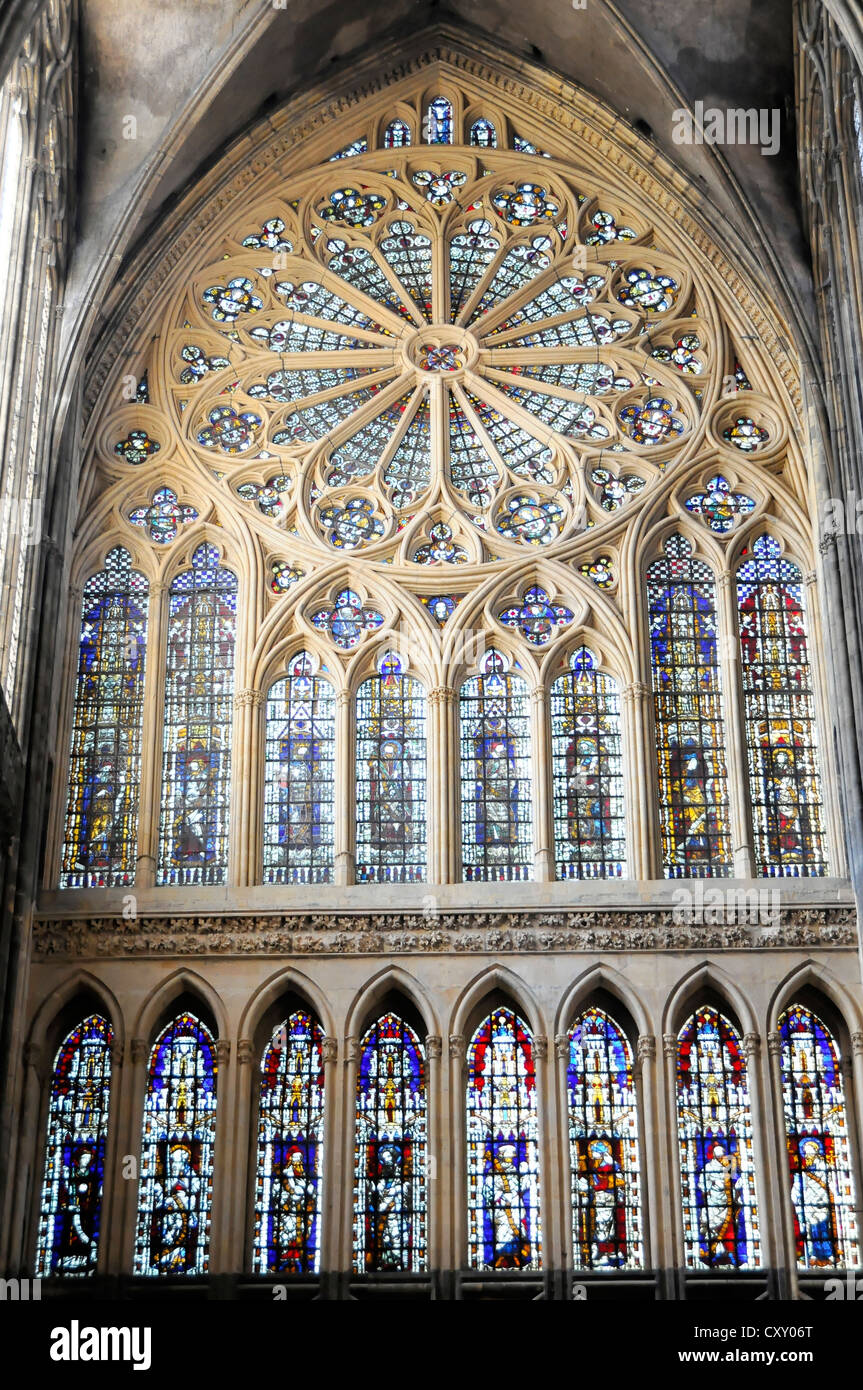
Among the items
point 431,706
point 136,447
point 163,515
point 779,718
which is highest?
point 136,447

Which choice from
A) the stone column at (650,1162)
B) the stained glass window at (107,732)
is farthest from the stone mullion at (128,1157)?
the stone column at (650,1162)

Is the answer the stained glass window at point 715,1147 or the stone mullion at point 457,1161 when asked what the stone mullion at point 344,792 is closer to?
the stone mullion at point 457,1161

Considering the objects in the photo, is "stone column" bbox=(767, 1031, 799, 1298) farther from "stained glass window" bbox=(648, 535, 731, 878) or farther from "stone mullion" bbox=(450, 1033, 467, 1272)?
"stone mullion" bbox=(450, 1033, 467, 1272)

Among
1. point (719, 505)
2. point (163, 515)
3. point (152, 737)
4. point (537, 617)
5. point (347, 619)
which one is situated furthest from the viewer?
point (163, 515)

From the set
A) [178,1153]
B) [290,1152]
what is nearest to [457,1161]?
[290,1152]

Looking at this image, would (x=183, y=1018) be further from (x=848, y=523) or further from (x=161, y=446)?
(x=848, y=523)

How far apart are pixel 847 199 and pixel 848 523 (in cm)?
317

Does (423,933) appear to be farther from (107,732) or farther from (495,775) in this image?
(107,732)

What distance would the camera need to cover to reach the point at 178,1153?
19453mm

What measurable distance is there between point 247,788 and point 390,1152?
12.4 ft

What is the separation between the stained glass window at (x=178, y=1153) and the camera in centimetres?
1912

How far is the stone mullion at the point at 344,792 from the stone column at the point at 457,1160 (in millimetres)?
1976

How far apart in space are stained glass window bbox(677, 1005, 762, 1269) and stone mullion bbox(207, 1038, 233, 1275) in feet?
12.9

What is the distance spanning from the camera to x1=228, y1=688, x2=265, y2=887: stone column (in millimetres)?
20547
